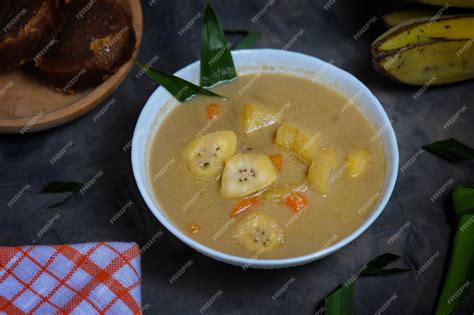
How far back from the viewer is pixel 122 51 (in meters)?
3.08

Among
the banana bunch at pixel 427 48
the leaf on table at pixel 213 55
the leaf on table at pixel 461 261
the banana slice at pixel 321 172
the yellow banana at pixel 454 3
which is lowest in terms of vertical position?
the leaf on table at pixel 461 261

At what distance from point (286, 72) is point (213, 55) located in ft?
1.00

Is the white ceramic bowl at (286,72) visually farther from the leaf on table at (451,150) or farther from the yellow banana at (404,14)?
the yellow banana at (404,14)

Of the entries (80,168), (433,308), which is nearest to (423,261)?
(433,308)

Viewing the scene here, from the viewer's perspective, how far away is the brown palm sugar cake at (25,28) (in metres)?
2.95

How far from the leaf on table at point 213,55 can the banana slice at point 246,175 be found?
45 centimetres

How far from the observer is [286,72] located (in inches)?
114

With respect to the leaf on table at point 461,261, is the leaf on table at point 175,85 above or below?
above

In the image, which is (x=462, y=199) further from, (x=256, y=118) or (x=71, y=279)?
(x=71, y=279)

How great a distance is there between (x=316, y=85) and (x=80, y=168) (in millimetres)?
1040

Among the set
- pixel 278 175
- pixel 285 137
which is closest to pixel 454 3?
pixel 285 137

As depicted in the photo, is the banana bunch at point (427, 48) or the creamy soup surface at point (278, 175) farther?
the banana bunch at point (427, 48)

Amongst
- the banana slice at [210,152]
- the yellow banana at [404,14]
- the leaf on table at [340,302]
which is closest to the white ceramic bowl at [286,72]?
the banana slice at [210,152]

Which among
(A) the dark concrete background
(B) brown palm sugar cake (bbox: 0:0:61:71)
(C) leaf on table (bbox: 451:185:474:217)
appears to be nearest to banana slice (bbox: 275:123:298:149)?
(A) the dark concrete background
